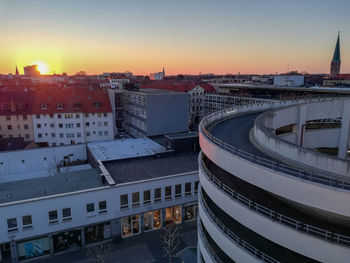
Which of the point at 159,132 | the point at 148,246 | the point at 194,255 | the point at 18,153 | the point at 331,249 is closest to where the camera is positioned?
the point at 331,249

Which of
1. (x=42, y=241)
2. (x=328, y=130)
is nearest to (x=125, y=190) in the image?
(x=42, y=241)

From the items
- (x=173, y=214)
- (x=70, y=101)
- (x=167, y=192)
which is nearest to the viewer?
(x=167, y=192)

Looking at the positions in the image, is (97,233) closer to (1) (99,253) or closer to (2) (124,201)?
(1) (99,253)

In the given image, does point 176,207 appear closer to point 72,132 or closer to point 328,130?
point 328,130

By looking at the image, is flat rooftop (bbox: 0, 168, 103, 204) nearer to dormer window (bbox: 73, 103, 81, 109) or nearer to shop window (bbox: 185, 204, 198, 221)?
shop window (bbox: 185, 204, 198, 221)

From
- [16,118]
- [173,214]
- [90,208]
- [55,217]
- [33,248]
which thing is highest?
[16,118]

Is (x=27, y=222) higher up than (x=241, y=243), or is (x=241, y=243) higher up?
(x=241, y=243)

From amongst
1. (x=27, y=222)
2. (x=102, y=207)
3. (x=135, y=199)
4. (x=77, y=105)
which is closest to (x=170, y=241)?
(x=135, y=199)
